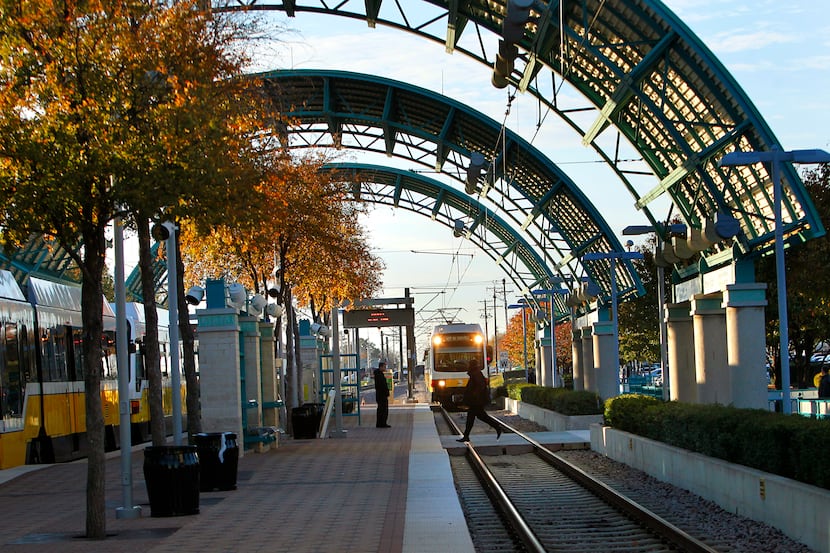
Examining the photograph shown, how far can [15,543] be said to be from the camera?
13086 millimetres

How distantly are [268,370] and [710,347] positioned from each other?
12.0 m

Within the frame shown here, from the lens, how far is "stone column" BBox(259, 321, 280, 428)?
3222 centimetres

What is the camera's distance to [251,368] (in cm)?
2791

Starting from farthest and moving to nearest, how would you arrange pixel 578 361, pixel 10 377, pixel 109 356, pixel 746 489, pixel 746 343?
pixel 578 361 → pixel 109 356 → pixel 746 343 → pixel 10 377 → pixel 746 489

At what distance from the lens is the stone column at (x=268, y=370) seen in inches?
A: 1268

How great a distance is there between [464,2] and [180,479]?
19300mm

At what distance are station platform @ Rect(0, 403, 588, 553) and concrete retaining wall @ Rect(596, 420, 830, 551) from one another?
3458 millimetres

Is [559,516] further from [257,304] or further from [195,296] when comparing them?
[257,304]

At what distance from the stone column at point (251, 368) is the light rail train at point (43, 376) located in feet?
8.70

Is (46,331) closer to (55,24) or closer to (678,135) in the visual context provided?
(55,24)

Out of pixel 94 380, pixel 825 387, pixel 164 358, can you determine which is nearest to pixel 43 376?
pixel 94 380

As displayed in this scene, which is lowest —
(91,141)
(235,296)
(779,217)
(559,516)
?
(559,516)

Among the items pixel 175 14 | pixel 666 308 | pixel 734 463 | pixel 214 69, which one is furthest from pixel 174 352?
pixel 666 308

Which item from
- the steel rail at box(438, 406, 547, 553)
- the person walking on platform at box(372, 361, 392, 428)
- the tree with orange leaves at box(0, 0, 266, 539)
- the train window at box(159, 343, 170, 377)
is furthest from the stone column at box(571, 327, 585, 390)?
the tree with orange leaves at box(0, 0, 266, 539)
